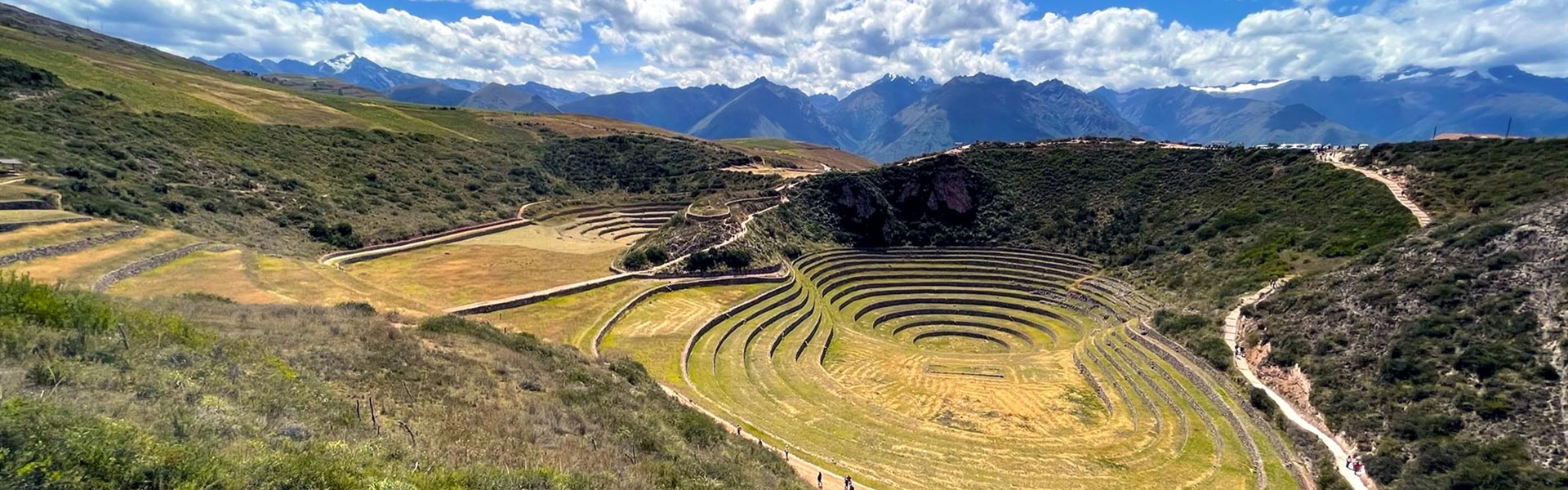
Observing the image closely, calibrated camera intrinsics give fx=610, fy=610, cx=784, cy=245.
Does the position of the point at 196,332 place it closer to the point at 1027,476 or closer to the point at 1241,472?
the point at 1027,476

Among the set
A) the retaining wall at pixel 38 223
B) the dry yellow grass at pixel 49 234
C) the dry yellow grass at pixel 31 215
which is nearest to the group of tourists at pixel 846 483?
the dry yellow grass at pixel 49 234

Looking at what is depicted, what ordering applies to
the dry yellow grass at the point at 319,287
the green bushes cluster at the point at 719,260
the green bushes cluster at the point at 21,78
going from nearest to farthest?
the dry yellow grass at the point at 319,287
the green bushes cluster at the point at 719,260
the green bushes cluster at the point at 21,78

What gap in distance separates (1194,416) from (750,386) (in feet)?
63.4

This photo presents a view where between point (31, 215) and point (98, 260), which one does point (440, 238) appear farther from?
point (98, 260)

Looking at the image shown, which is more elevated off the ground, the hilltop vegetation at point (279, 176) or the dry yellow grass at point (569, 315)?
the hilltop vegetation at point (279, 176)

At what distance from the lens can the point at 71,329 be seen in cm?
1284

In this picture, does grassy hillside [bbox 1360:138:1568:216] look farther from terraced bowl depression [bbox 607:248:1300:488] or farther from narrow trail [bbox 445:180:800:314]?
narrow trail [bbox 445:180:800:314]

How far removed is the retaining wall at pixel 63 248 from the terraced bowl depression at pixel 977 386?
2450 cm

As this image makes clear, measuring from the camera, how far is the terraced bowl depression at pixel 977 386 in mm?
22422

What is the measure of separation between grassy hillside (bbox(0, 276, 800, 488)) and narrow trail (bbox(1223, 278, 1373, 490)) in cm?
1962

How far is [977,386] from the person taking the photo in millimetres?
31562

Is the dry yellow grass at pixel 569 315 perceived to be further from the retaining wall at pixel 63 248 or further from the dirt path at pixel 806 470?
the retaining wall at pixel 63 248

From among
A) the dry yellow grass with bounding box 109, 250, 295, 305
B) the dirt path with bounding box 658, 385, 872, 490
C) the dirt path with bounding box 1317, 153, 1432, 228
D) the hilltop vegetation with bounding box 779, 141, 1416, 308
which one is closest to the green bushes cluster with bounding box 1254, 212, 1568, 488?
the dirt path with bounding box 1317, 153, 1432, 228

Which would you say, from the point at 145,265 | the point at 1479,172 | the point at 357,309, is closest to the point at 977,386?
the point at 357,309
